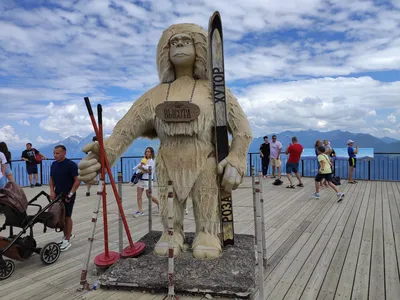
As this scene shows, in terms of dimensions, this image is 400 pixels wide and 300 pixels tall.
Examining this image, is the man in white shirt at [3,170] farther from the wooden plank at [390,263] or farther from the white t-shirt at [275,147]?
the white t-shirt at [275,147]

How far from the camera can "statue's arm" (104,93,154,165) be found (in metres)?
2.54

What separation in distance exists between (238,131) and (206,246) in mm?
943

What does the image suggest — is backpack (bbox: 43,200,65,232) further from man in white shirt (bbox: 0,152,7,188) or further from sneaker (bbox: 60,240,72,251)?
man in white shirt (bbox: 0,152,7,188)

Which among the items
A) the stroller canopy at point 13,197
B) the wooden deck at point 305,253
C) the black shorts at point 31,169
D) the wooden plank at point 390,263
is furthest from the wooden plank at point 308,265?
the black shorts at point 31,169

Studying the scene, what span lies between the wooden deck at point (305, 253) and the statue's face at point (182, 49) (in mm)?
1224

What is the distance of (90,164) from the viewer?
2.34 meters

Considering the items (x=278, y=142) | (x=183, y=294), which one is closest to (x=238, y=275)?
(x=183, y=294)

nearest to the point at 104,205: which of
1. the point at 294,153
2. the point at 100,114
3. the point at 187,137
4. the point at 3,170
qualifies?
the point at 100,114

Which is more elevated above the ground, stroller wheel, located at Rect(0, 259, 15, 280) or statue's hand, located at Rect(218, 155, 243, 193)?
statue's hand, located at Rect(218, 155, 243, 193)

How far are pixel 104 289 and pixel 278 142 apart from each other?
7.25 meters

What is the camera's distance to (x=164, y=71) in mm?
2646

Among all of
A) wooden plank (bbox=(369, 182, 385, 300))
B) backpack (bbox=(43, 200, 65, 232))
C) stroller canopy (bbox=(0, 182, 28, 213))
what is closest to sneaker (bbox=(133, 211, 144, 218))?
backpack (bbox=(43, 200, 65, 232))

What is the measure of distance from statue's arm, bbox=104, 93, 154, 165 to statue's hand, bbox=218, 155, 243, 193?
0.70 metres

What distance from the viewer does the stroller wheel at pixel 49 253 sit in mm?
3072
